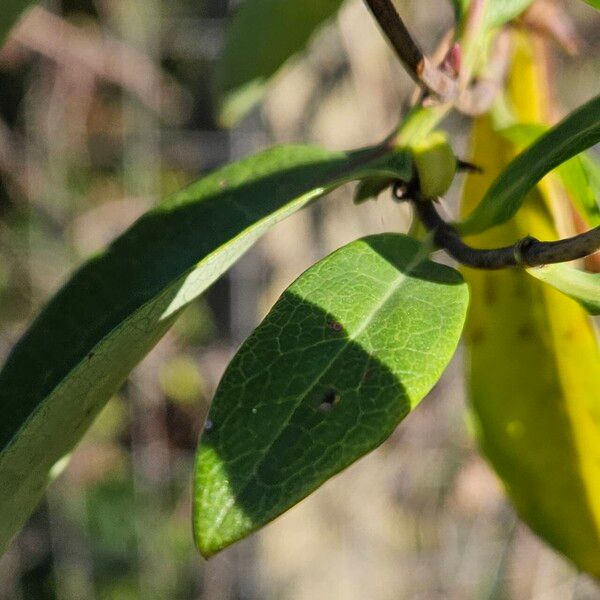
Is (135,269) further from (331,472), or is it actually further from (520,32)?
(520,32)

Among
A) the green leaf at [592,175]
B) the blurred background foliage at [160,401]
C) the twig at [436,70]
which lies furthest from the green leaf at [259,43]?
the blurred background foliage at [160,401]

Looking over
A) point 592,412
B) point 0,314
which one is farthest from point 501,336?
point 0,314

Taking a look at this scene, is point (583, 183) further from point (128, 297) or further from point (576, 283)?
point (128, 297)

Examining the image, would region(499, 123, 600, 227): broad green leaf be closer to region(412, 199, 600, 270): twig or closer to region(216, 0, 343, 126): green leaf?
region(412, 199, 600, 270): twig

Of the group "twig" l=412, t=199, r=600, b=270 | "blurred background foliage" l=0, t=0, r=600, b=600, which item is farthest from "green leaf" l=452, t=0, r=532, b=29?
"blurred background foliage" l=0, t=0, r=600, b=600

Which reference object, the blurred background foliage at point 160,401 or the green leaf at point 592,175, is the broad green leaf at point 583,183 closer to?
the green leaf at point 592,175
